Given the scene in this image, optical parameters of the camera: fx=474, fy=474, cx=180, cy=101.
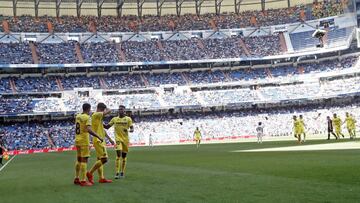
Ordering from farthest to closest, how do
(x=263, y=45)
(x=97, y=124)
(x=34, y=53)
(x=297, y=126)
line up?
(x=263, y=45)
(x=34, y=53)
(x=297, y=126)
(x=97, y=124)

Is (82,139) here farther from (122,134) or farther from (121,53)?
(121,53)

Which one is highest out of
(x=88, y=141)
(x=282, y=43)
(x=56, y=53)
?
(x=282, y=43)

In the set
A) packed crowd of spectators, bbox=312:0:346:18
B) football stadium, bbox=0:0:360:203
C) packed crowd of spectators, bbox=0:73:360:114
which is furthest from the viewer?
packed crowd of spectators, bbox=312:0:346:18

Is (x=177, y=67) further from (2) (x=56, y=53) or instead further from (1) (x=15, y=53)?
(1) (x=15, y=53)

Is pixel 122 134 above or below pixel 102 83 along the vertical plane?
below

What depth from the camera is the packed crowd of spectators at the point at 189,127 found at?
2454 inches

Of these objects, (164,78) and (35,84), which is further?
(164,78)

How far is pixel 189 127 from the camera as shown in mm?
70312

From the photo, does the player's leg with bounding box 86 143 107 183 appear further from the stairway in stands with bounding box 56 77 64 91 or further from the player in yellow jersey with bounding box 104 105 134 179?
the stairway in stands with bounding box 56 77 64 91

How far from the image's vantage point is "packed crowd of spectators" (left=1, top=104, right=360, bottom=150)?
62334 mm

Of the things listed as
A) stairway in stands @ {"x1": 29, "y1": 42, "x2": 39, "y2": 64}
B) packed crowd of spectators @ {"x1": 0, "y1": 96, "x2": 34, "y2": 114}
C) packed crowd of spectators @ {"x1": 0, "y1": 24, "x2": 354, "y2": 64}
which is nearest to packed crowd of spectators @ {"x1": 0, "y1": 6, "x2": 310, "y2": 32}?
packed crowd of spectators @ {"x1": 0, "y1": 24, "x2": 354, "y2": 64}

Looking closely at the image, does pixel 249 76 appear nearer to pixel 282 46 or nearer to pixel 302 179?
pixel 282 46

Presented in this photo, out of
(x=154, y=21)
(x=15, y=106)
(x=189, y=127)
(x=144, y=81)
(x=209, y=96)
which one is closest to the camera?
(x=15, y=106)

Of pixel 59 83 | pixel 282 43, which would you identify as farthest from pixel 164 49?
pixel 282 43
